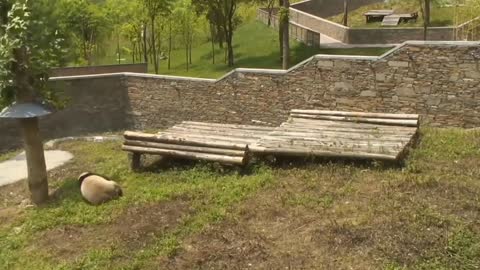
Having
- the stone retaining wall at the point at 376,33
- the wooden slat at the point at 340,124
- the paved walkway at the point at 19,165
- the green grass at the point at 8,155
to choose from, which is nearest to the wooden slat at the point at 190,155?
the wooden slat at the point at 340,124

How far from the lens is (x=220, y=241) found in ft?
24.3

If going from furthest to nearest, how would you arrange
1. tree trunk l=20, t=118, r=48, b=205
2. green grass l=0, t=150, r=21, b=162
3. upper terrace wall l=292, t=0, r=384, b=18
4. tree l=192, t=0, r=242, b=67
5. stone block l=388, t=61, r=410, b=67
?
upper terrace wall l=292, t=0, r=384, b=18, tree l=192, t=0, r=242, b=67, green grass l=0, t=150, r=21, b=162, stone block l=388, t=61, r=410, b=67, tree trunk l=20, t=118, r=48, b=205

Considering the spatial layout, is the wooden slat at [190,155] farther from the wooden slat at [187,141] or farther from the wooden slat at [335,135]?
the wooden slat at [335,135]

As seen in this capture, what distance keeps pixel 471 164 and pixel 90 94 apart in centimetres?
1113

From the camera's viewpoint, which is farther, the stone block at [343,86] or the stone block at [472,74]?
the stone block at [343,86]

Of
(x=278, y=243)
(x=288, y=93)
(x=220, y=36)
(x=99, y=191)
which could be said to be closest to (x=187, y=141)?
(x=99, y=191)

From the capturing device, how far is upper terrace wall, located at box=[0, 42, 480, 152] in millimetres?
12227

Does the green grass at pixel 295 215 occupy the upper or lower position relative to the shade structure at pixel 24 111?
lower

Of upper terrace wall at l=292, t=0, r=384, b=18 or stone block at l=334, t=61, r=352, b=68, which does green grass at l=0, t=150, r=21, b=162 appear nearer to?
stone block at l=334, t=61, r=352, b=68

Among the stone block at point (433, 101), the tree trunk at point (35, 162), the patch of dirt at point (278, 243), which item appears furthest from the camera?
the stone block at point (433, 101)

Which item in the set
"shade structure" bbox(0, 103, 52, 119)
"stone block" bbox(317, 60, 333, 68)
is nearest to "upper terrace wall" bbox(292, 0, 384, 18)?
"stone block" bbox(317, 60, 333, 68)

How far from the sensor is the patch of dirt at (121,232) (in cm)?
782

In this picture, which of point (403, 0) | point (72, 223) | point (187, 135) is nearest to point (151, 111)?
point (187, 135)

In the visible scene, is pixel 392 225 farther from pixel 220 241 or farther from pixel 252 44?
pixel 252 44
